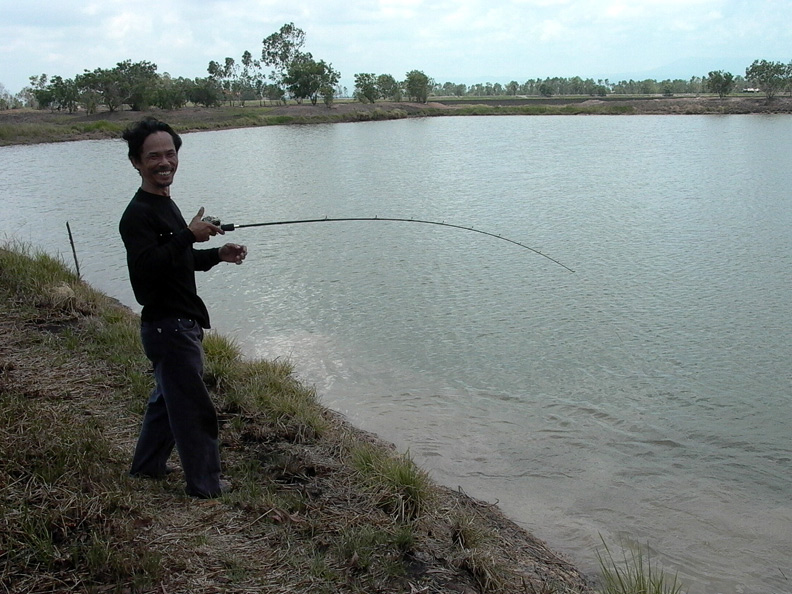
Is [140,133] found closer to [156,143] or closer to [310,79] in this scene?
[156,143]

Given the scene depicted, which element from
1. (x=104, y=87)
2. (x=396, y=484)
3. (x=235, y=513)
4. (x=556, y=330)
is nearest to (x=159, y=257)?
(x=235, y=513)

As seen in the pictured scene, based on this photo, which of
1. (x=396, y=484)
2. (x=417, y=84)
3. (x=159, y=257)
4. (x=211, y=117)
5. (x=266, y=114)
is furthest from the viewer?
(x=417, y=84)

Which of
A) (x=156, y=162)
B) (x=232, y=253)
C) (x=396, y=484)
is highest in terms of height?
(x=156, y=162)

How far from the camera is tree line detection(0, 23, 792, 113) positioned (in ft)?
188

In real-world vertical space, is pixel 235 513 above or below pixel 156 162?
below

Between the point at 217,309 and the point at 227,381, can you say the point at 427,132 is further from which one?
the point at 227,381

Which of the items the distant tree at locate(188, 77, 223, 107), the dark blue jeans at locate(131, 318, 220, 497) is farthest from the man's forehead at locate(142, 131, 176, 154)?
the distant tree at locate(188, 77, 223, 107)

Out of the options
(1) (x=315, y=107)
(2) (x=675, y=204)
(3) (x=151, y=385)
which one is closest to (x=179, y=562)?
(3) (x=151, y=385)

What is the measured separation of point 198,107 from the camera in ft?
217

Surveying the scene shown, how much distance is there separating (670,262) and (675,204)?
5526mm

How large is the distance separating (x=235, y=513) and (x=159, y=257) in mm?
1253

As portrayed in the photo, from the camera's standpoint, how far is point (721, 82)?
6925 cm

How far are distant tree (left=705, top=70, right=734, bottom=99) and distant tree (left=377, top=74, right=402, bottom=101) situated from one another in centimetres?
3202

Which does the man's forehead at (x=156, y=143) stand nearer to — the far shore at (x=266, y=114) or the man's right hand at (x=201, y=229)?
the man's right hand at (x=201, y=229)
